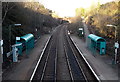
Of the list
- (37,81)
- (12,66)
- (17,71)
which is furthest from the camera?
(12,66)

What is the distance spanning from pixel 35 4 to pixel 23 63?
117 ft

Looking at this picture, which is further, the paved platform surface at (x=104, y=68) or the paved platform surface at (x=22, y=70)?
the paved platform surface at (x=104, y=68)

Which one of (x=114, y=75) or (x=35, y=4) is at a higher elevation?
(x=35, y=4)

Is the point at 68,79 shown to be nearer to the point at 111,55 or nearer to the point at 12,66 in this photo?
the point at 12,66

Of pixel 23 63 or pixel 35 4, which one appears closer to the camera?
pixel 23 63

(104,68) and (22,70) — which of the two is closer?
(22,70)

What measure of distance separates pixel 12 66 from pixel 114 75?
30.8ft

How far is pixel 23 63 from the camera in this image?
20.6 meters

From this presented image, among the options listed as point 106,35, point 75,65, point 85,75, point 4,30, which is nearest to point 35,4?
point 106,35

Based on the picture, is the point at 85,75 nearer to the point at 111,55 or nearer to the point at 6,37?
the point at 111,55

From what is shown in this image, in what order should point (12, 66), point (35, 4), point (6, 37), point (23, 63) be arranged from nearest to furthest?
point (12, 66) < point (23, 63) < point (6, 37) < point (35, 4)

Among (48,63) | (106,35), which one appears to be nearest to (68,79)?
(48,63)

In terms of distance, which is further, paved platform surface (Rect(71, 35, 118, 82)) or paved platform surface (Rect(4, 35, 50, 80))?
paved platform surface (Rect(71, 35, 118, 82))

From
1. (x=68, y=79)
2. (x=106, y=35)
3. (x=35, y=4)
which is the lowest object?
(x=68, y=79)
